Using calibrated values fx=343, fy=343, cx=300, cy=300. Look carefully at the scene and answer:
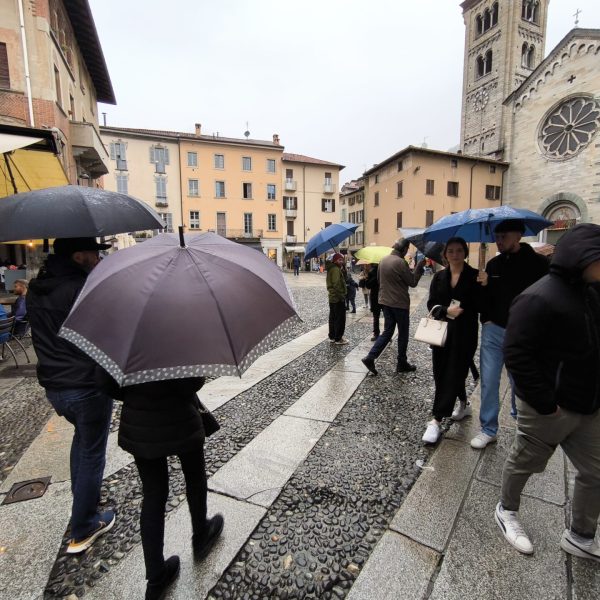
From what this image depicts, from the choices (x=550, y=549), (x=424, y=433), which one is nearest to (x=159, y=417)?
(x=550, y=549)

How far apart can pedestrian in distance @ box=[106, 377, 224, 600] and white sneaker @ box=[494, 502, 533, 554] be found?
6.08 ft

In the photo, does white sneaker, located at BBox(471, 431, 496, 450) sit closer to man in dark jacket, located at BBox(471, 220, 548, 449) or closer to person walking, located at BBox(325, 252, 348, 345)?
man in dark jacket, located at BBox(471, 220, 548, 449)

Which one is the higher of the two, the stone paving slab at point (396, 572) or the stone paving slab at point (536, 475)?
the stone paving slab at point (536, 475)

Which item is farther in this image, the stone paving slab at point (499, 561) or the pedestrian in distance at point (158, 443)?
the stone paving slab at point (499, 561)

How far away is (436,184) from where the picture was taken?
30141 mm

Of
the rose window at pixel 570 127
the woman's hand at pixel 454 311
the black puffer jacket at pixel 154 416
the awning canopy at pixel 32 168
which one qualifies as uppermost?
the rose window at pixel 570 127

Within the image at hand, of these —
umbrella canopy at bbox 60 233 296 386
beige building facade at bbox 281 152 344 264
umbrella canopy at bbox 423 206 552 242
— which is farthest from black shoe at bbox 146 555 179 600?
beige building facade at bbox 281 152 344 264

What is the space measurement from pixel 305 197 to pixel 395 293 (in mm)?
39475

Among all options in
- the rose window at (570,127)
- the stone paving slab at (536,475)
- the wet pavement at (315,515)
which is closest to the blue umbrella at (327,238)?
the wet pavement at (315,515)

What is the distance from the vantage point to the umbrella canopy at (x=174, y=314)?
3.96 feet

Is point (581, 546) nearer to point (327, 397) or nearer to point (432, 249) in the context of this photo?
Result: point (327, 397)

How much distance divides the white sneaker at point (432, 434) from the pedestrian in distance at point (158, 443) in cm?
212

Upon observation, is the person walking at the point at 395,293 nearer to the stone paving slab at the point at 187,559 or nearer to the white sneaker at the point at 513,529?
the white sneaker at the point at 513,529

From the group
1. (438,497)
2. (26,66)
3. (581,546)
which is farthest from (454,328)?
(26,66)
